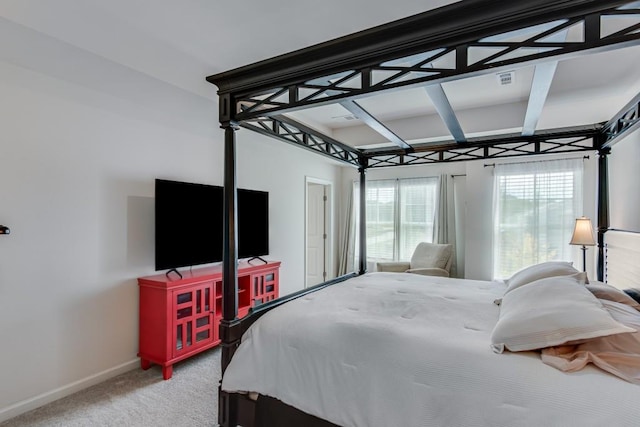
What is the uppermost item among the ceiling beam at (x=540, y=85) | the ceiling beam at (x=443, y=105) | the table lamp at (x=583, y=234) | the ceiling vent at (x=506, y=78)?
the ceiling vent at (x=506, y=78)

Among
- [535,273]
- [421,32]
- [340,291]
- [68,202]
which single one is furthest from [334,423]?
[68,202]

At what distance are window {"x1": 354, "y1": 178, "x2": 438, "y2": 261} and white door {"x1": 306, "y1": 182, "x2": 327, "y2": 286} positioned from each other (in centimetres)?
87

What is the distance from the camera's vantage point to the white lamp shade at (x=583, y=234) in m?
3.52

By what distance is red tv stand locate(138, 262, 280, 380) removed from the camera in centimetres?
280

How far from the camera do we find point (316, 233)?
20.5 ft

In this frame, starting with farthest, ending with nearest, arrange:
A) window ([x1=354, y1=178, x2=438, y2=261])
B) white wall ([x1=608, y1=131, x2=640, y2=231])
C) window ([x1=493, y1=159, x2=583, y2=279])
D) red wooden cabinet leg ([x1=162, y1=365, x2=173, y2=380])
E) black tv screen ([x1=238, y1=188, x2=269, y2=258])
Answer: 1. window ([x1=354, y1=178, x2=438, y2=261])
2. window ([x1=493, y1=159, x2=583, y2=279])
3. black tv screen ([x1=238, y1=188, x2=269, y2=258])
4. white wall ([x1=608, y1=131, x2=640, y2=231])
5. red wooden cabinet leg ([x1=162, y1=365, x2=173, y2=380])

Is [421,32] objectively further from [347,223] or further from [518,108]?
[347,223]

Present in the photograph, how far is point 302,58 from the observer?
1.76 meters

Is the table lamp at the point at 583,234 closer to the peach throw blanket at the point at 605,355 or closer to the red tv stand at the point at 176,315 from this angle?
the peach throw blanket at the point at 605,355

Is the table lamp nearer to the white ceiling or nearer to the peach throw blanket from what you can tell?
the white ceiling

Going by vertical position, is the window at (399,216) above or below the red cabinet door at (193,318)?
above

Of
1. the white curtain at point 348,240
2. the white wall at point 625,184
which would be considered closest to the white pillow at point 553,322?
the white wall at point 625,184

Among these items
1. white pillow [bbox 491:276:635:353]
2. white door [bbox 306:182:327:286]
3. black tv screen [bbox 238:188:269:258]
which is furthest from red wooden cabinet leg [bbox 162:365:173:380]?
white door [bbox 306:182:327:286]

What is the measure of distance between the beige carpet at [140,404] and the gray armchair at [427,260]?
2.97 m
